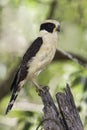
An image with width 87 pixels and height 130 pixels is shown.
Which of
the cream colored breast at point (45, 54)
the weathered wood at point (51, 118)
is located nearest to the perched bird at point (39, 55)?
the cream colored breast at point (45, 54)

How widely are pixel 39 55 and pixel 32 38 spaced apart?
348 cm

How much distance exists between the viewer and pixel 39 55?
14.3 ft

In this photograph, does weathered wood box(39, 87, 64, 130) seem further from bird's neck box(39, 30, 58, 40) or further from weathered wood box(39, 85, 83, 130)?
bird's neck box(39, 30, 58, 40)

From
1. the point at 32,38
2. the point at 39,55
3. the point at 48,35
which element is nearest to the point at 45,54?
the point at 39,55

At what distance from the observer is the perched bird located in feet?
14.2

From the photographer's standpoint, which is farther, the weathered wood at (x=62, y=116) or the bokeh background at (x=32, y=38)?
the bokeh background at (x=32, y=38)

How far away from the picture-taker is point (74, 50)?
7637mm

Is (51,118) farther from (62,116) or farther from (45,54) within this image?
(45,54)

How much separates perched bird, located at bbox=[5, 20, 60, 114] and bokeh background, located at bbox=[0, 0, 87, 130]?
7.22 feet

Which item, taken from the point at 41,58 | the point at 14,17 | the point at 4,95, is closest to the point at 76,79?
the point at 4,95

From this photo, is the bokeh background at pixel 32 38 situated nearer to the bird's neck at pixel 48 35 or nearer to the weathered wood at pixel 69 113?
the bird's neck at pixel 48 35

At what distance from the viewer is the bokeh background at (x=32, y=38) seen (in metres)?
7.12

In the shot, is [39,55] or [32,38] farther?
[32,38]

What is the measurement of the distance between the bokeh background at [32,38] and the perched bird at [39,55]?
86.6 inches
